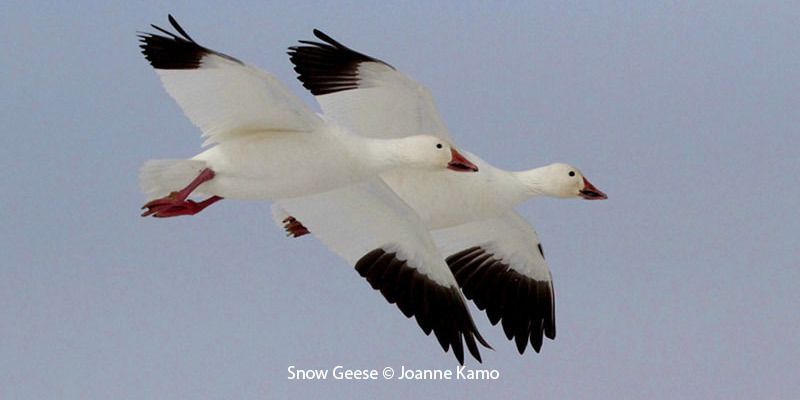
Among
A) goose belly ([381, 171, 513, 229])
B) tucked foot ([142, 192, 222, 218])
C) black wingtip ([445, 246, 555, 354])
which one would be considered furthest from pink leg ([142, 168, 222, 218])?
black wingtip ([445, 246, 555, 354])

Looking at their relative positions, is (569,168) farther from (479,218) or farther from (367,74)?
(367,74)

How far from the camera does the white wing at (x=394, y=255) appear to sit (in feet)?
35.6

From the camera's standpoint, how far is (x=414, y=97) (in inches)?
437

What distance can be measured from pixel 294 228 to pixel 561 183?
1.85 m

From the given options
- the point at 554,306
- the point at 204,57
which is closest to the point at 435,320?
the point at 554,306

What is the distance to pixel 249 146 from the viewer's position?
1027 cm

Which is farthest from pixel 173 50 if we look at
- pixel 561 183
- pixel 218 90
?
pixel 561 183

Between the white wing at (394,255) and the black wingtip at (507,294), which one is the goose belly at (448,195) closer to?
the white wing at (394,255)

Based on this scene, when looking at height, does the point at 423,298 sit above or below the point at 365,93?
below

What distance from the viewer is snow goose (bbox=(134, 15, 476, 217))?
9930 mm

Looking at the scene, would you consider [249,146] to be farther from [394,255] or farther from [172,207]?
[394,255]

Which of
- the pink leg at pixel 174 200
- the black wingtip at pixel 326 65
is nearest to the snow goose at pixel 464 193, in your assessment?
the black wingtip at pixel 326 65

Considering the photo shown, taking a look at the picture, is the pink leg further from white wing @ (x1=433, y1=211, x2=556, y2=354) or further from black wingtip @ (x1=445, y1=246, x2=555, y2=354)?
black wingtip @ (x1=445, y1=246, x2=555, y2=354)

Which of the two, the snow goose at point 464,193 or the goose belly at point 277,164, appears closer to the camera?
the goose belly at point 277,164
